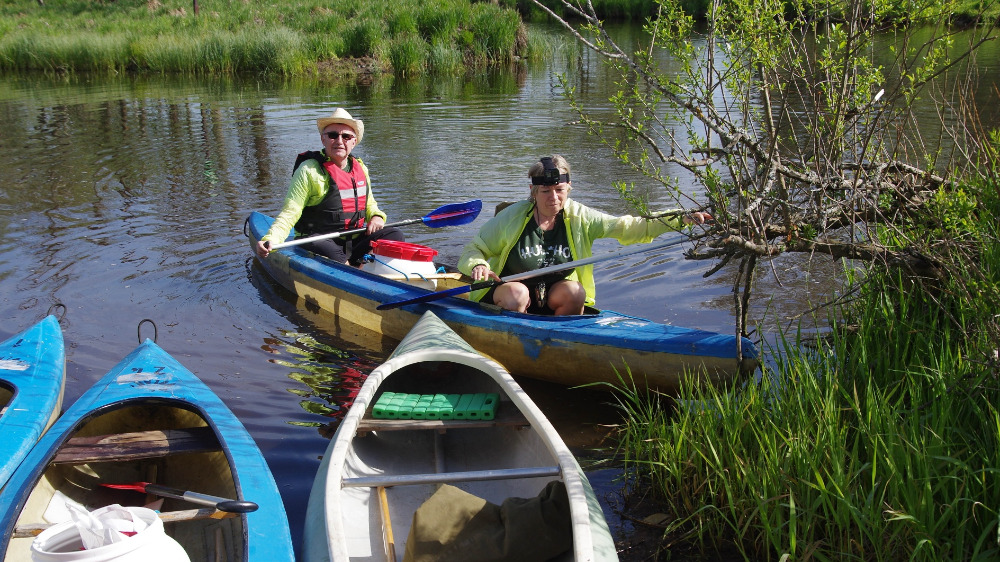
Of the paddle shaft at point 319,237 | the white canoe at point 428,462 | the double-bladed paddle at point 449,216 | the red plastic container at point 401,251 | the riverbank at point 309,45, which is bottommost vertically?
the white canoe at point 428,462

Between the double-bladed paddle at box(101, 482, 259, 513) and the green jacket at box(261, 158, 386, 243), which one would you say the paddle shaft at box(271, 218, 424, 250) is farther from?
the double-bladed paddle at box(101, 482, 259, 513)

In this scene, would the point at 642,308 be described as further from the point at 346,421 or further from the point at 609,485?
the point at 346,421

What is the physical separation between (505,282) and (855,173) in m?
2.03

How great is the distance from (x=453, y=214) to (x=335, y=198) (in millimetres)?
980

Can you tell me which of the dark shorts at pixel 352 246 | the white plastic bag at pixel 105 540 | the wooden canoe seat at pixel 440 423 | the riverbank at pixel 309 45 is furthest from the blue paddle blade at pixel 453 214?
the riverbank at pixel 309 45

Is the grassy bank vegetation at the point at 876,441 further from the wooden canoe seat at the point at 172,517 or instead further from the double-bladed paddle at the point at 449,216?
the double-bladed paddle at the point at 449,216

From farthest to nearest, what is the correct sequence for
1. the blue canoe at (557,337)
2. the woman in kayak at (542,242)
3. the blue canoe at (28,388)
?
the woman in kayak at (542,242) < the blue canoe at (557,337) < the blue canoe at (28,388)

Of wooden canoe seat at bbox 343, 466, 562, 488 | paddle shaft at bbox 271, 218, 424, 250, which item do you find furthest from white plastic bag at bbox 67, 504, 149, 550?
paddle shaft at bbox 271, 218, 424, 250

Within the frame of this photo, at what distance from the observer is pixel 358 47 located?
23.1m

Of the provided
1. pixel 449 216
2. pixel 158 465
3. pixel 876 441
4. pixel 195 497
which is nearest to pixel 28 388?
pixel 158 465

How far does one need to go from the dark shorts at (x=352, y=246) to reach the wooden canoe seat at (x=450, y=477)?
3419 millimetres

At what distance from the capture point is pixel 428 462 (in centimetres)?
406

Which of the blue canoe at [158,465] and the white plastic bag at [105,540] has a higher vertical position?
the white plastic bag at [105,540]

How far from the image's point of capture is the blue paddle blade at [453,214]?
677cm
